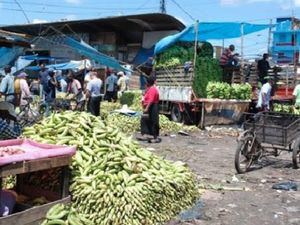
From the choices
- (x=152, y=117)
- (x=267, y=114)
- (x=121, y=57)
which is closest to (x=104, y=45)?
(x=121, y=57)

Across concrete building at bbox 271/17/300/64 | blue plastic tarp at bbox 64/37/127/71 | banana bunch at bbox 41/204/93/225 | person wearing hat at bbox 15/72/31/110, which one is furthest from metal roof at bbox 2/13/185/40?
banana bunch at bbox 41/204/93/225

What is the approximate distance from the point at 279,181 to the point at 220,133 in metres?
7.21

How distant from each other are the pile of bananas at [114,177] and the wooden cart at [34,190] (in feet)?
0.64

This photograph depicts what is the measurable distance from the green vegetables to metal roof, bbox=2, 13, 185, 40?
32.9ft

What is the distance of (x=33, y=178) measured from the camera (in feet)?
20.3

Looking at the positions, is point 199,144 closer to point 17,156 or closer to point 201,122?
point 201,122

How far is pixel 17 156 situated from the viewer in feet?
16.4

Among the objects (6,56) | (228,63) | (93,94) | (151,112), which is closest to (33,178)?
(151,112)

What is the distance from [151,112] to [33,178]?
785cm

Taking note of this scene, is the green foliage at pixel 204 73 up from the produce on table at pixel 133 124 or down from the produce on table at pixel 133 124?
up

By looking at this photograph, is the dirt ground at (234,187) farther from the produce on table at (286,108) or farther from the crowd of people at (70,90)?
the crowd of people at (70,90)

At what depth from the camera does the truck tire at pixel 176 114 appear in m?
18.0

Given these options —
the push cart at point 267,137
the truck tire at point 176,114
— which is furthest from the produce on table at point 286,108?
the push cart at point 267,137

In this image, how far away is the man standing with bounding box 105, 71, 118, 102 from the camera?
23.3 metres
